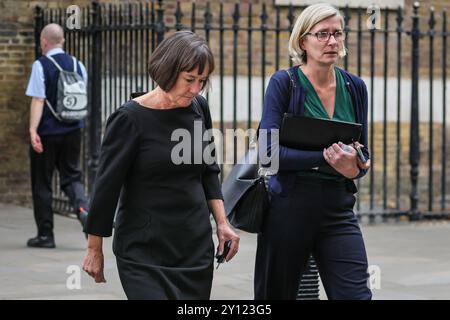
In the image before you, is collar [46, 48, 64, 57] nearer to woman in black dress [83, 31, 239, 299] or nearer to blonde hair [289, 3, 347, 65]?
blonde hair [289, 3, 347, 65]

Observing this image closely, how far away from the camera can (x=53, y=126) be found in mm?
9742

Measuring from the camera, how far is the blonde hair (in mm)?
4965

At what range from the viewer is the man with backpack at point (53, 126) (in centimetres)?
971

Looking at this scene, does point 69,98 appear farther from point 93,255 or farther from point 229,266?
point 93,255

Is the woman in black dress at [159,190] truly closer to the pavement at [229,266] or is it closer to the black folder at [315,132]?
the black folder at [315,132]

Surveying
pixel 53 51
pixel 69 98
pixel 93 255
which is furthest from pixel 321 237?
pixel 53 51

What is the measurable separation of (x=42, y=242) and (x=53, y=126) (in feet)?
3.37

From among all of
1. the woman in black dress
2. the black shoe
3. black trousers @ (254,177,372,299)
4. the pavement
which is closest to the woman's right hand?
the woman in black dress

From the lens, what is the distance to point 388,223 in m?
12.0

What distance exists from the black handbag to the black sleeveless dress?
0.53 meters

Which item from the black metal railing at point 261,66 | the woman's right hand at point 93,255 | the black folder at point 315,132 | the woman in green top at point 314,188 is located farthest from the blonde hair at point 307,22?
the black metal railing at point 261,66

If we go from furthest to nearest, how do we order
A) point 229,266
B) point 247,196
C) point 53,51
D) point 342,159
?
point 53,51
point 229,266
point 247,196
point 342,159

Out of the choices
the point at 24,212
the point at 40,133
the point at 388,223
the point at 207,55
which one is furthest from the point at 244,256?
the point at 207,55
